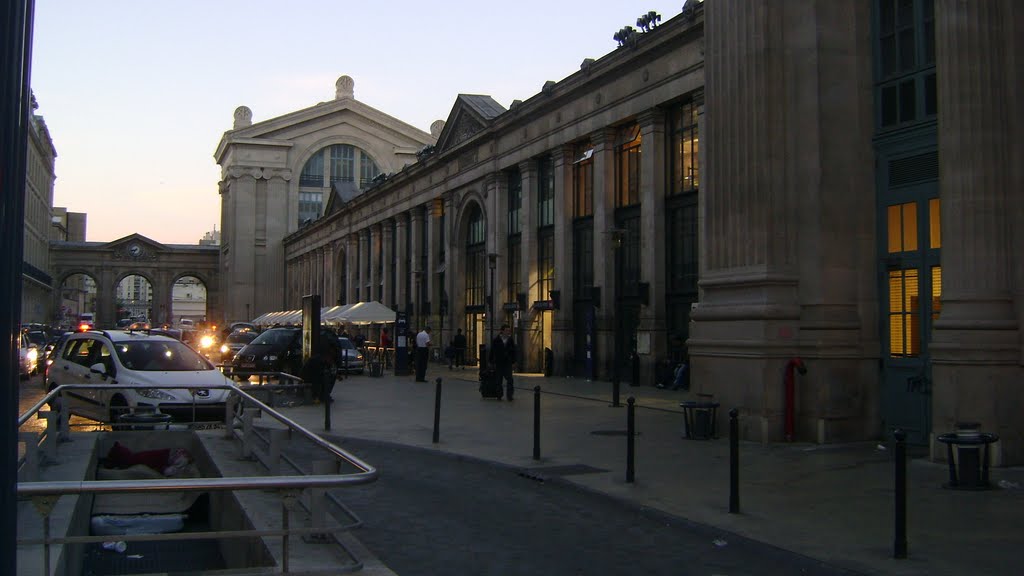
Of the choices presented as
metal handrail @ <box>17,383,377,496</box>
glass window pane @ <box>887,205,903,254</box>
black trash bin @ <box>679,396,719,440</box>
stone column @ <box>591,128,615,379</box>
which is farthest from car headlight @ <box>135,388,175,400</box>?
stone column @ <box>591,128,615,379</box>

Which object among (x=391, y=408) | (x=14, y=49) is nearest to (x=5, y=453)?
(x=14, y=49)

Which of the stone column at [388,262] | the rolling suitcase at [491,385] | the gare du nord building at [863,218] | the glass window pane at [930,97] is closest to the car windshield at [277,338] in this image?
the rolling suitcase at [491,385]

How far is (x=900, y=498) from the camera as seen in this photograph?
7.18 meters

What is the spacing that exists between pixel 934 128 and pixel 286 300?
87.1m

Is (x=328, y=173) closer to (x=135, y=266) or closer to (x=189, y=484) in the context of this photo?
(x=135, y=266)

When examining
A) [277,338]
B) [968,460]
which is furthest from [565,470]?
[277,338]

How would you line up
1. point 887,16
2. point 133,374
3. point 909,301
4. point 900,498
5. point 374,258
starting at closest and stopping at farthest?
point 900,498 → point 909,301 → point 887,16 → point 133,374 → point 374,258

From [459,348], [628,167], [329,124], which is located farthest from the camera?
[329,124]

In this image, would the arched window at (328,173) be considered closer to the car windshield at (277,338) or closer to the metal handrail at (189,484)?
the car windshield at (277,338)

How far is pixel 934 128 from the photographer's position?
13.2 meters

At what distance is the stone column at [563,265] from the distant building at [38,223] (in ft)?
172

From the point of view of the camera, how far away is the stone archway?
10688cm

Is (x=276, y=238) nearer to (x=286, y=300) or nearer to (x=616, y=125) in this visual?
(x=286, y=300)

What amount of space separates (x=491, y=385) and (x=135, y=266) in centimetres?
9886
